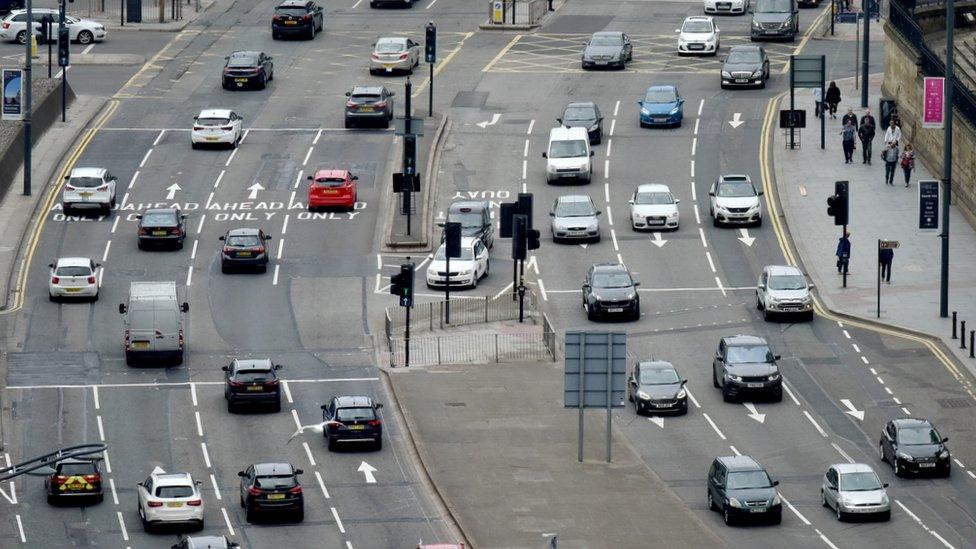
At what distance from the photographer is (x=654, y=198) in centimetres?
8000

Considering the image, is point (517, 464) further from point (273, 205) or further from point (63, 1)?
point (63, 1)

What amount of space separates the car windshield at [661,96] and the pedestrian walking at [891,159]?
11.7 meters

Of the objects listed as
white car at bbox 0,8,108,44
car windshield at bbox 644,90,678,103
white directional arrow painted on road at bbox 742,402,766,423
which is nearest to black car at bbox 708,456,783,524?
white directional arrow painted on road at bbox 742,402,766,423

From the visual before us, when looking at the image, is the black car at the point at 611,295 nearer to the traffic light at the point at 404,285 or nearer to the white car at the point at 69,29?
the traffic light at the point at 404,285

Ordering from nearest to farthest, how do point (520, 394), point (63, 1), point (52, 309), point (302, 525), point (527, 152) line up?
point (302, 525) → point (520, 394) → point (52, 309) → point (527, 152) → point (63, 1)

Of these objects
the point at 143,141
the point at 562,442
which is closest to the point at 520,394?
the point at 562,442

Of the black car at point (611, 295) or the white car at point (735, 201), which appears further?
the white car at point (735, 201)

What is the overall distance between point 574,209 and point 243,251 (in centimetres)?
1191

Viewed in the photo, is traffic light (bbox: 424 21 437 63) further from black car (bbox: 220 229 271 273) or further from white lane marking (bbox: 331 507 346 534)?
white lane marking (bbox: 331 507 346 534)

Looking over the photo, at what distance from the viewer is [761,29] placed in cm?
10650

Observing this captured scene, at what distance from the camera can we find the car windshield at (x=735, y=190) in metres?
80.3

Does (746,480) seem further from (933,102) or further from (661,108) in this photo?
(661,108)

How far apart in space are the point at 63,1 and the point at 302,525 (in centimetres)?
5084

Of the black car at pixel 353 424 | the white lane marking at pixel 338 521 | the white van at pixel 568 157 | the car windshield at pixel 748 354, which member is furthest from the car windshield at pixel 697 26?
the white lane marking at pixel 338 521
